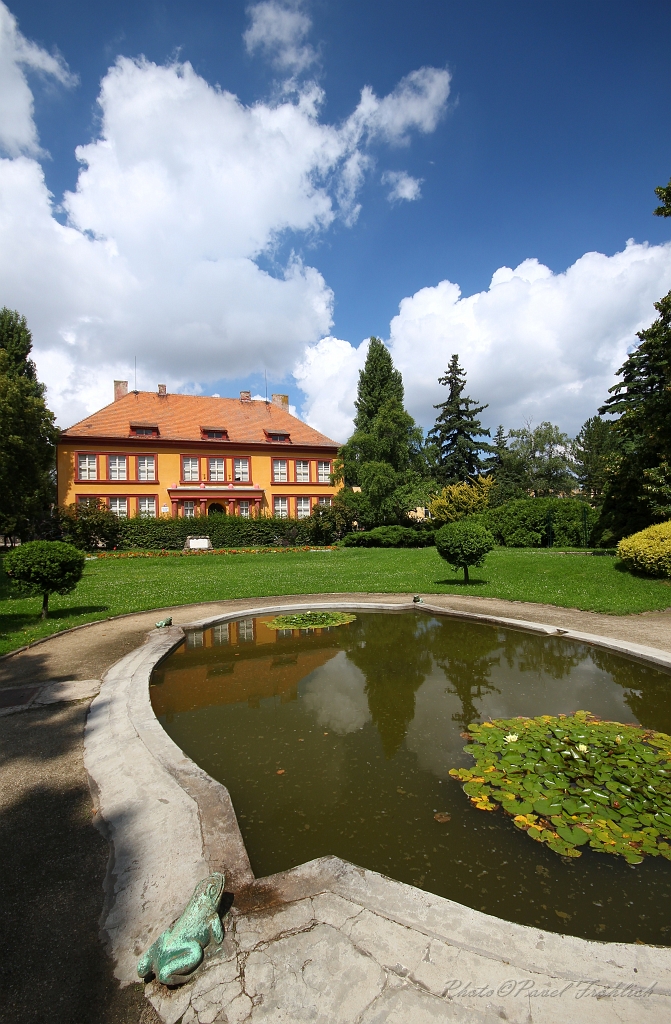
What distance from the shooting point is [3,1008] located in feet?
6.88

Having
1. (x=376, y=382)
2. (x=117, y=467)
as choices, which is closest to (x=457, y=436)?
(x=376, y=382)

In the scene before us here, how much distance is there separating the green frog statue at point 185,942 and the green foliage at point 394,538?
25.7m

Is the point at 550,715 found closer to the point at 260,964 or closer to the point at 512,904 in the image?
the point at 512,904

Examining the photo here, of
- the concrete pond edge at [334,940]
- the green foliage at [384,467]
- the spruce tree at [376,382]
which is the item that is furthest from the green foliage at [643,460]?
the spruce tree at [376,382]

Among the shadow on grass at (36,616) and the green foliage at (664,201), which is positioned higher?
the green foliage at (664,201)

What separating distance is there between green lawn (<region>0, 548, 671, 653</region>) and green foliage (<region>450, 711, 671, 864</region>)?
296 inches

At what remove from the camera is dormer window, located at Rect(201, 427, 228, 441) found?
3528 centimetres

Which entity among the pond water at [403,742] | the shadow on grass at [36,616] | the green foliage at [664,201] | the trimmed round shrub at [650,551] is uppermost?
the green foliage at [664,201]

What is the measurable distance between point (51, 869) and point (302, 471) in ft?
116

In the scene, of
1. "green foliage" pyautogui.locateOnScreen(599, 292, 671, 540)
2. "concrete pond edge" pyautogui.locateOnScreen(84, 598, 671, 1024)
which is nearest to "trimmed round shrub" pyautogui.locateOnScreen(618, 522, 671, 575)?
"green foliage" pyautogui.locateOnScreen(599, 292, 671, 540)

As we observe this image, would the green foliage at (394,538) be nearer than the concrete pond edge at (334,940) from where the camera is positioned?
No

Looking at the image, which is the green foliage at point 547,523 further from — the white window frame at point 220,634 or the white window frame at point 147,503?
the white window frame at point 147,503

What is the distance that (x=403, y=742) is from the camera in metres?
4.86

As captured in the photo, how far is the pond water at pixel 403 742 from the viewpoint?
297 cm
